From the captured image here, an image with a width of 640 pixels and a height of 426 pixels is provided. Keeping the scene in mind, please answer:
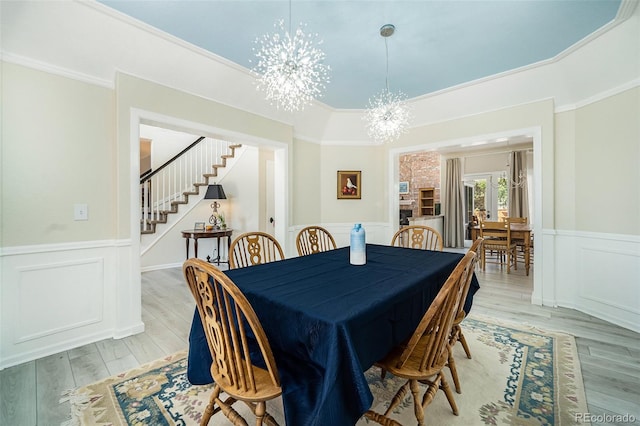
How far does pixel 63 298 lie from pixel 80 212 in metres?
0.73

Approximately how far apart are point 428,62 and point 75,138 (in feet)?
11.5

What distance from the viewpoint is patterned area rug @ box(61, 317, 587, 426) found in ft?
5.20

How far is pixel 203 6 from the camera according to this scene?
7.35ft

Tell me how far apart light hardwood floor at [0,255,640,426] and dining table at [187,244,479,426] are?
42.3 inches

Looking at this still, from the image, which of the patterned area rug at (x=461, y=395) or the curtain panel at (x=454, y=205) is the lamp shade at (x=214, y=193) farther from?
the curtain panel at (x=454, y=205)

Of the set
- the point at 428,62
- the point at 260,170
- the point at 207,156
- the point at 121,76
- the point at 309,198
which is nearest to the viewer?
the point at 121,76

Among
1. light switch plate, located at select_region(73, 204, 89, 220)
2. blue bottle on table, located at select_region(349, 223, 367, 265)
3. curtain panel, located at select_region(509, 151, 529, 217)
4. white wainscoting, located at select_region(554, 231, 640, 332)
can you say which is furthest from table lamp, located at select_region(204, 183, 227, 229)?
curtain panel, located at select_region(509, 151, 529, 217)

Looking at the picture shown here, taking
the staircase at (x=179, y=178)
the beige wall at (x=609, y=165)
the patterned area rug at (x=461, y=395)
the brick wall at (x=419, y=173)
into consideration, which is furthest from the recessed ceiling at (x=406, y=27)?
the brick wall at (x=419, y=173)

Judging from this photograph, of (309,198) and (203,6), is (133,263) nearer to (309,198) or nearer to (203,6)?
(203,6)

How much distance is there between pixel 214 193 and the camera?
552 centimetres

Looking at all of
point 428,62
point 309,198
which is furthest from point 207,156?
point 428,62

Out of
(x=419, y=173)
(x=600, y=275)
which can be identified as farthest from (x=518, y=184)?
(x=600, y=275)

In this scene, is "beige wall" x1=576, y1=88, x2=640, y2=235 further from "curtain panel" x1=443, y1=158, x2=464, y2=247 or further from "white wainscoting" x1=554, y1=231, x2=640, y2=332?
"curtain panel" x1=443, y1=158, x2=464, y2=247

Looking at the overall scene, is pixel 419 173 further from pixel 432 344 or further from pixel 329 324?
pixel 329 324
